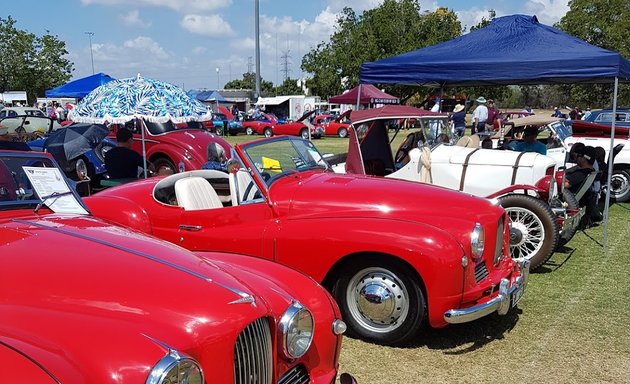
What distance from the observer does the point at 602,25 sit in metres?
36.9

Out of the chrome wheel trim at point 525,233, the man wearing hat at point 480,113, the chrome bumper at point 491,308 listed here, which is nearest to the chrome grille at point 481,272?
the chrome bumper at point 491,308

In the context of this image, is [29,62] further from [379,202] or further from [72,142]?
[379,202]

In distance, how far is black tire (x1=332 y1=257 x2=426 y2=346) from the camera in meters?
4.02

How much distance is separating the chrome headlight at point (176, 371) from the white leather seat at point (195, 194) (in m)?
2.92

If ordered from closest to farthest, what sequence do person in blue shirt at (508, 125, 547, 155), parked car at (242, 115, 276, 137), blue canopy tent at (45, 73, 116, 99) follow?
person in blue shirt at (508, 125, 547, 155) < blue canopy tent at (45, 73, 116, 99) < parked car at (242, 115, 276, 137)

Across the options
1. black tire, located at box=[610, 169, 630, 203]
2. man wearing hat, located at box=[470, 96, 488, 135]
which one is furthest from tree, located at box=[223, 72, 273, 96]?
black tire, located at box=[610, 169, 630, 203]

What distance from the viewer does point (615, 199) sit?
10.7 meters

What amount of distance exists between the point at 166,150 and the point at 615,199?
9.28 meters

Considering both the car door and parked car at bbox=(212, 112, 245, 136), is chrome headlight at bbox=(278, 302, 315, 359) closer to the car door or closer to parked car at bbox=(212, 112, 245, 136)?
the car door

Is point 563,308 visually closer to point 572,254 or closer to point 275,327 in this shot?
point 572,254

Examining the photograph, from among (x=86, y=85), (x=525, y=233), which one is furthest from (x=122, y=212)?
(x=86, y=85)

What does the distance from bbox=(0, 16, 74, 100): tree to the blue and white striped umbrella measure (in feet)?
155

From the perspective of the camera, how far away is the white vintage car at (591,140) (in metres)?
10.2

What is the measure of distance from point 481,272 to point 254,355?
2538mm
